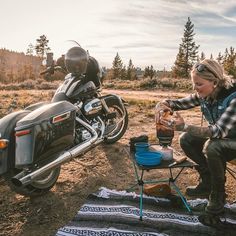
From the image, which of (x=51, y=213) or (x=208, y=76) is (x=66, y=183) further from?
(x=208, y=76)

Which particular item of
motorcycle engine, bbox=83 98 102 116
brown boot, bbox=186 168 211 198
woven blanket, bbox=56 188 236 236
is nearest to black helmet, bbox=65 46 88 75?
motorcycle engine, bbox=83 98 102 116

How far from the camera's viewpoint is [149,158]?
3.54 m

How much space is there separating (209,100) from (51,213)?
2.13m

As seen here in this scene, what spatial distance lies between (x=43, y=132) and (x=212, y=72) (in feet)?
5.94

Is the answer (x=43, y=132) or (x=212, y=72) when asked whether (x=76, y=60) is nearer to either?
(x=43, y=132)

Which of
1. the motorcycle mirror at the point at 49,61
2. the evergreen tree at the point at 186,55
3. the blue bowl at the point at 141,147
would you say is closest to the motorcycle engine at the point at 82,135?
the blue bowl at the point at 141,147

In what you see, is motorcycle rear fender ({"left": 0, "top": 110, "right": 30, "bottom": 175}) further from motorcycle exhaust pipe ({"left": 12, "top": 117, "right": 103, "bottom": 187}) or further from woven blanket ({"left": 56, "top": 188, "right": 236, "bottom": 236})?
woven blanket ({"left": 56, "top": 188, "right": 236, "bottom": 236})

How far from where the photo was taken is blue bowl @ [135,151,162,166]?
3549 millimetres

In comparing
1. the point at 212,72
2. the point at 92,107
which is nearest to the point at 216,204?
the point at 212,72

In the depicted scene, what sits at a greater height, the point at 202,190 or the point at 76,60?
the point at 76,60

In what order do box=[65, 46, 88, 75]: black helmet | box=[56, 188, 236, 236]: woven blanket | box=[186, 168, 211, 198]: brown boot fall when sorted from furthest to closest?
box=[65, 46, 88, 75]: black helmet
box=[186, 168, 211, 198]: brown boot
box=[56, 188, 236, 236]: woven blanket

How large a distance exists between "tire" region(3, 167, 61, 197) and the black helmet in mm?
1523

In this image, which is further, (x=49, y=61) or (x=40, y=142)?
(x=49, y=61)

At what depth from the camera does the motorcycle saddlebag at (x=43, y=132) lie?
338 centimetres
